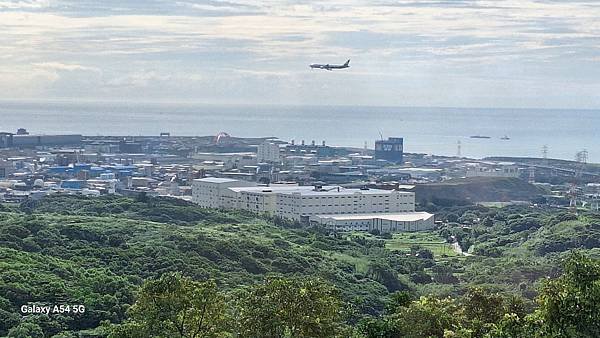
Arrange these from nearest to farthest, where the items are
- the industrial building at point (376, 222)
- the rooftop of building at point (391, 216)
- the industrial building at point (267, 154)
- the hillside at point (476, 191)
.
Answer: the industrial building at point (376, 222) < the rooftop of building at point (391, 216) < the hillside at point (476, 191) < the industrial building at point (267, 154)

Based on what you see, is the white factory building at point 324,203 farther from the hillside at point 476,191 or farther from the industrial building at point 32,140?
the industrial building at point 32,140

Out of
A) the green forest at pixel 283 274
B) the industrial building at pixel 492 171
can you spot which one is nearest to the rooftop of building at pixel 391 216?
the green forest at pixel 283 274

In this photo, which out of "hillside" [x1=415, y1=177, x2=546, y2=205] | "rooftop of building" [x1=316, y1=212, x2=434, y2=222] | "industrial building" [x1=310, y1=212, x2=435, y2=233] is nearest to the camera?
"industrial building" [x1=310, y1=212, x2=435, y2=233]

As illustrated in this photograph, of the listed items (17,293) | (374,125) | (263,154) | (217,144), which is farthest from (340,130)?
(17,293)

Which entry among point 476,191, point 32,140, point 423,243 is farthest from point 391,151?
point 423,243

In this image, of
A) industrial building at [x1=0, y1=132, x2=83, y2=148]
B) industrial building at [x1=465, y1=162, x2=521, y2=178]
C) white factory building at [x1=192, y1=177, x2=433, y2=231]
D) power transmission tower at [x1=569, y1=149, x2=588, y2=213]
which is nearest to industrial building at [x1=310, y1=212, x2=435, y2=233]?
white factory building at [x1=192, y1=177, x2=433, y2=231]

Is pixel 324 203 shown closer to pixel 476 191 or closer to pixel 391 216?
pixel 391 216

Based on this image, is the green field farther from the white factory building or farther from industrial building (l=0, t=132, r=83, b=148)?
industrial building (l=0, t=132, r=83, b=148)
